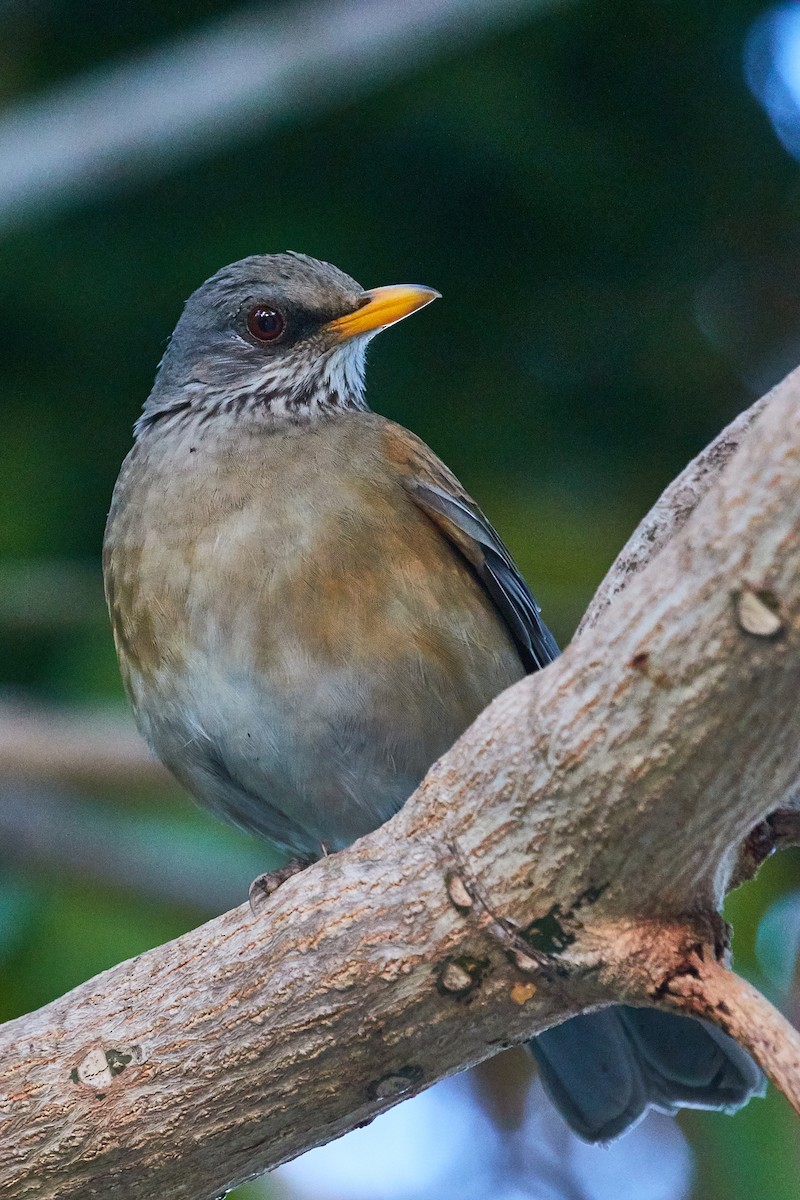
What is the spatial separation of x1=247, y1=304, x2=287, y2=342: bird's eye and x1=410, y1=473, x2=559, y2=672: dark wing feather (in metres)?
1.02

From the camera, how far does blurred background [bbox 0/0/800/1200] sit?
5980 millimetres

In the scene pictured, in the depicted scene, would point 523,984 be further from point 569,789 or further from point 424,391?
point 424,391

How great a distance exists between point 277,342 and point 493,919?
293 centimetres

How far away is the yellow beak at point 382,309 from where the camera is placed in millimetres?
4988

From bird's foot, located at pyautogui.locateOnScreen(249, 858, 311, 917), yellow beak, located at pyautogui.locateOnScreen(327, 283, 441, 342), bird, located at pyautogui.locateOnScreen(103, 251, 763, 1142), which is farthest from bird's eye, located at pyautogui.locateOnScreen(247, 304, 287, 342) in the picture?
bird's foot, located at pyautogui.locateOnScreen(249, 858, 311, 917)

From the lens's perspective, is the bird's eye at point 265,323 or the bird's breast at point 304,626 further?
the bird's eye at point 265,323

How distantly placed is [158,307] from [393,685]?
8.85ft

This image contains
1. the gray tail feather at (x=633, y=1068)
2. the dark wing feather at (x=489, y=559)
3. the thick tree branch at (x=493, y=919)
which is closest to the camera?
the thick tree branch at (x=493, y=919)

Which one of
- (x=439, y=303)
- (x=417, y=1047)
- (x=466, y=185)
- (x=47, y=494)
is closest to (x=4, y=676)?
(x=47, y=494)

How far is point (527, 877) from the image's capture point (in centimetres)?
307

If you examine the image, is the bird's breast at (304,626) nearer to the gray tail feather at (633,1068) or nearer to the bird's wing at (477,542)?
the bird's wing at (477,542)

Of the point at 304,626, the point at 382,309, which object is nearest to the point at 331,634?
the point at 304,626

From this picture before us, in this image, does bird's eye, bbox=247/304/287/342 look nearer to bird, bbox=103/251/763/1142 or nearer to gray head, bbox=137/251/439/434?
gray head, bbox=137/251/439/434

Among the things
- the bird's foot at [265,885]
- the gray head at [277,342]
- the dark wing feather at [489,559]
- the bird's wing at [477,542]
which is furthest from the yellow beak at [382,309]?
the bird's foot at [265,885]
